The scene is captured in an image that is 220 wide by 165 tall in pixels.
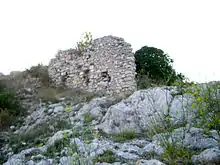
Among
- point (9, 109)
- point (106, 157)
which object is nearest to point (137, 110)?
point (106, 157)

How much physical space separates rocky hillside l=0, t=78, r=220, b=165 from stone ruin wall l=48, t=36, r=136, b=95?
4.15 ft

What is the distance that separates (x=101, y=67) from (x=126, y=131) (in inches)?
221

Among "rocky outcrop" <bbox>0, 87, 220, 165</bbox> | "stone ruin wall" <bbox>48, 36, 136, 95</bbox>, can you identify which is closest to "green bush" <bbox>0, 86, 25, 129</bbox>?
"rocky outcrop" <bbox>0, 87, 220, 165</bbox>

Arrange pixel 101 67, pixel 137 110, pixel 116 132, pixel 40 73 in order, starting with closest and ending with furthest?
pixel 116 132 → pixel 137 110 → pixel 101 67 → pixel 40 73

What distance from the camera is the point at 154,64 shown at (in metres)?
12.7

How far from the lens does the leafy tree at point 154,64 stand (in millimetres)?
12570

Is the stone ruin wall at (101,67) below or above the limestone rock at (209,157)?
above

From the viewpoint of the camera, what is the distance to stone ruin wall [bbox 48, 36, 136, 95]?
11625 millimetres

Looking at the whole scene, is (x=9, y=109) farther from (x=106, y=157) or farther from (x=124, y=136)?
(x=106, y=157)

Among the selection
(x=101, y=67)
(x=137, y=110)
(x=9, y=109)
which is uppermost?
(x=101, y=67)

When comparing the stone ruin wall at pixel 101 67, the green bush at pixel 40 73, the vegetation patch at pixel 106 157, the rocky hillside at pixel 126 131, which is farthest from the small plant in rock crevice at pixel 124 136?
the green bush at pixel 40 73

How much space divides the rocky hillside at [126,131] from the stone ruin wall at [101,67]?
4.15ft

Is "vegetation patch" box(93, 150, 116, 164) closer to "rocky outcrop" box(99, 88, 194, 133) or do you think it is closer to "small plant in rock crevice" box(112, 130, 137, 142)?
"small plant in rock crevice" box(112, 130, 137, 142)

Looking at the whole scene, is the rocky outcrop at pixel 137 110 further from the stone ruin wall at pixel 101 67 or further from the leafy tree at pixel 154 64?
the leafy tree at pixel 154 64
